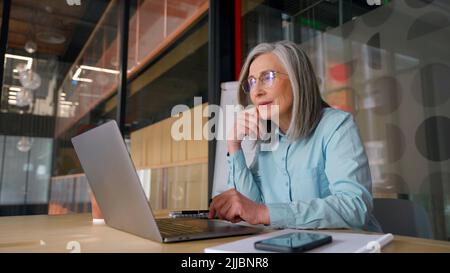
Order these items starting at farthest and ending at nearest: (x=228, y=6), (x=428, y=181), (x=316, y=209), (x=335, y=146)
Result: (x=228, y=6), (x=428, y=181), (x=335, y=146), (x=316, y=209)

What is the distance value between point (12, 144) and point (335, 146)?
233cm

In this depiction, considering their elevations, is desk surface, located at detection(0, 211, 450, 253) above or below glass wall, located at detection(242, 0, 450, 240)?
below

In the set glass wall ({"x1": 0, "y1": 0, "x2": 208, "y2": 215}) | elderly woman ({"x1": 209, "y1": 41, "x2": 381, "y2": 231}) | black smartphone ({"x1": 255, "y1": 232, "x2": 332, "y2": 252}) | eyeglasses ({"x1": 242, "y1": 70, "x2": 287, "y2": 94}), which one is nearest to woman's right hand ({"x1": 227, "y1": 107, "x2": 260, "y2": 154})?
elderly woman ({"x1": 209, "y1": 41, "x2": 381, "y2": 231})

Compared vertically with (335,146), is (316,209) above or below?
below

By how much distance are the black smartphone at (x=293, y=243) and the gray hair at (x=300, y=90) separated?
705 mm

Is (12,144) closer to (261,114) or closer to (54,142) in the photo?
(54,142)

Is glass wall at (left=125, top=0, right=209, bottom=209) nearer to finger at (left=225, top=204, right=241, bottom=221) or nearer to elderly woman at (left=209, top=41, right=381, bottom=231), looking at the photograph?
elderly woman at (left=209, top=41, right=381, bottom=231)

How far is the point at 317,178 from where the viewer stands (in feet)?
4.15

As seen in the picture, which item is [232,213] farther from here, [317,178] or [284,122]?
[284,122]

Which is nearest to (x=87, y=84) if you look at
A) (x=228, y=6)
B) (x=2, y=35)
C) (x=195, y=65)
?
(x=2, y=35)

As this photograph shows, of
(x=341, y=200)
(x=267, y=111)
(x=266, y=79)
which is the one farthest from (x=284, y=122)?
(x=341, y=200)

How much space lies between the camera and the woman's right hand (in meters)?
1.43

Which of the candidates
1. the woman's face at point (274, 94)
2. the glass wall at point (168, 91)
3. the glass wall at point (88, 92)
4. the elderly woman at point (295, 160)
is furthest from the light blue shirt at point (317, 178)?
the glass wall at point (168, 91)

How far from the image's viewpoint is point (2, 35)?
242 centimetres
